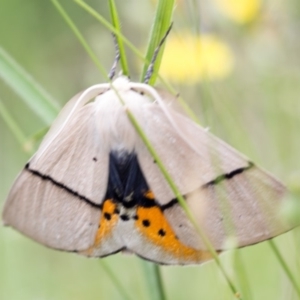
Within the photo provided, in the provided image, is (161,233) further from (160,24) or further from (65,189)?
(160,24)

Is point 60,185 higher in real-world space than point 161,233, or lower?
higher

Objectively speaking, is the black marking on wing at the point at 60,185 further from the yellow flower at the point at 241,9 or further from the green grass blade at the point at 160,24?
the yellow flower at the point at 241,9

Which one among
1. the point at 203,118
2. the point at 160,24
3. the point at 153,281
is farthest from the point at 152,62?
the point at 203,118

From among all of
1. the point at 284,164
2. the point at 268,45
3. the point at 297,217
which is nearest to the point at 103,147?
the point at 297,217

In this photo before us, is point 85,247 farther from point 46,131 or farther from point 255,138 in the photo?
point 255,138

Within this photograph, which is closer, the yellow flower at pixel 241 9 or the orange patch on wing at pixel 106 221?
the orange patch on wing at pixel 106 221

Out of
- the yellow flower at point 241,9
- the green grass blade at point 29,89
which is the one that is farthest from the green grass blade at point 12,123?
the yellow flower at point 241,9

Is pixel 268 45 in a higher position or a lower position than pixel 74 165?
lower
